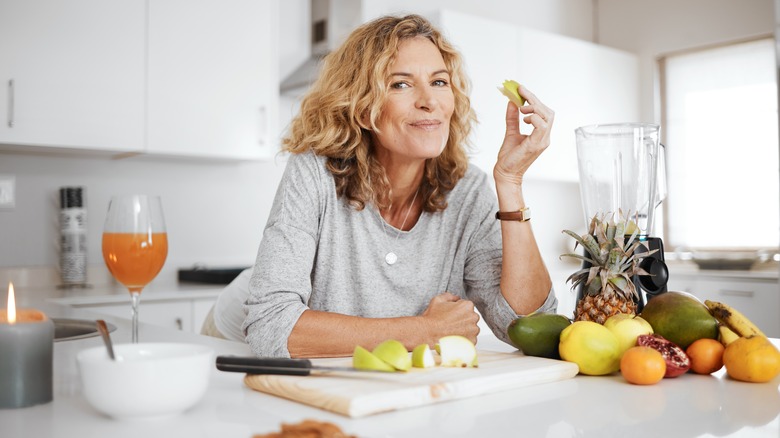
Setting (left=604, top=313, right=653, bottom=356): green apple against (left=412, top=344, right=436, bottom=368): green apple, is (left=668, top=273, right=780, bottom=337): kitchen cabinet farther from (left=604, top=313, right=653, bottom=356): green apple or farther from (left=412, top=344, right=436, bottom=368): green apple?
(left=412, top=344, right=436, bottom=368): green apple

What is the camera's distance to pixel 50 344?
0.83 m

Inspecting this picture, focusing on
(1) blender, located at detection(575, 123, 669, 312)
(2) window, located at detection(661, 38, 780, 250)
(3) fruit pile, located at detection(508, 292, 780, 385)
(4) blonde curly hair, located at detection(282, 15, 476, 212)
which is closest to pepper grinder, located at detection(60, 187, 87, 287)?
(4) blonde curly hair, located at detection(282, 15, 476, 212)

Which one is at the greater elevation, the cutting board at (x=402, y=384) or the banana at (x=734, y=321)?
the banana at (x=734, y=321)

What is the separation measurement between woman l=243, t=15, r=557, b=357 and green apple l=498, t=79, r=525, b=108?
0.01 m

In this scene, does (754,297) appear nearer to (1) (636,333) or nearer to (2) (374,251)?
(2) (374,251)

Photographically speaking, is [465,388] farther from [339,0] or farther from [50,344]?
[339,0]

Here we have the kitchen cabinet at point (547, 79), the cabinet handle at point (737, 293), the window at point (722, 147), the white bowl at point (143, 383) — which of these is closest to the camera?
the white bowl at point (143, 383)

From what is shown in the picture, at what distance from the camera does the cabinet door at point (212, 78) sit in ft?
9.98

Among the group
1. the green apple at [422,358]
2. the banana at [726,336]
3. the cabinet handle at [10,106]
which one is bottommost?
the green apple at [422,358]

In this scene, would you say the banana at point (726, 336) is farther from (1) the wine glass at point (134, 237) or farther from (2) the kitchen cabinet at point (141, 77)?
(2) the kitchen cabinet at point (141, 77)

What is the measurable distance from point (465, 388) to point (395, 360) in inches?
4.1

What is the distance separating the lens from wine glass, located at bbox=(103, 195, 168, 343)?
3.28ft

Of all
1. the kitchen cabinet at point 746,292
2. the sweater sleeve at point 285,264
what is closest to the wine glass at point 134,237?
the sweater sleeve at point 285,264

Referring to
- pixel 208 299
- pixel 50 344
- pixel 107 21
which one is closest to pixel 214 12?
pixel 107 21
